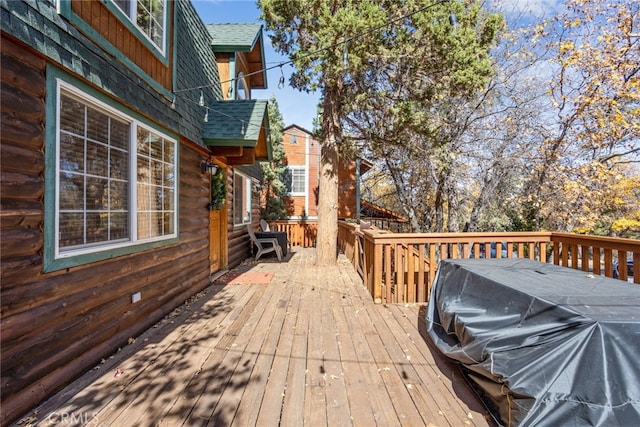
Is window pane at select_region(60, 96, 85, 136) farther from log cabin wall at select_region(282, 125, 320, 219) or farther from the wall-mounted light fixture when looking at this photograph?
log cabin wall at select_region(282, 125, 320, 219)

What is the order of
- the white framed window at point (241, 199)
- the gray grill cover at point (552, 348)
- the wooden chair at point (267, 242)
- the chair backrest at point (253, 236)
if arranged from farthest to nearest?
1. the wooden chair at point (267, 242)
2. the chair backrest at point (253, 236)
3. the white framed window at point (241, 199)
4. the gray grill cover at point (552, 348)

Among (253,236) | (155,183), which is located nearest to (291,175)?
(253,236)

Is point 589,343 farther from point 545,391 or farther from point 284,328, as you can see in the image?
point 284,328

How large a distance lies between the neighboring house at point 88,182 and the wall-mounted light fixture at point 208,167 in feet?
1.59

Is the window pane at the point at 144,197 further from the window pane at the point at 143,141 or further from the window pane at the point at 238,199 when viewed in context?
the window pane at the point at 238,199

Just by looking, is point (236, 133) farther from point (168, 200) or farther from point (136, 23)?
point (136, 23)

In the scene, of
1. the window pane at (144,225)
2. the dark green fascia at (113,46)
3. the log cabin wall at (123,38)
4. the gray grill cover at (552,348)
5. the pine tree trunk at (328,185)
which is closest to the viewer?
the gray grill cover at (552,348)

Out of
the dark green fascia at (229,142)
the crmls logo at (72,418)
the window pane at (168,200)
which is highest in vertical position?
the dark green fascia at (229,142)

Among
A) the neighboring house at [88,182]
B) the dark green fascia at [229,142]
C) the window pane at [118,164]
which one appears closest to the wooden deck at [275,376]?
the neighboring house at [88,182]

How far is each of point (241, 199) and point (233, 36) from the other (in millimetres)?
3809

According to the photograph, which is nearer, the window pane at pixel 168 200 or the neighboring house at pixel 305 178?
the window pane at pixel 168 200

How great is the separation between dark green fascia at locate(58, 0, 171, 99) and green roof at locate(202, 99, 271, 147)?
1.22 meters

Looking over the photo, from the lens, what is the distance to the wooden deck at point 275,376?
1.92m

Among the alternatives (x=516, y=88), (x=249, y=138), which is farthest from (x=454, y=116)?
(x=249, y=138)
